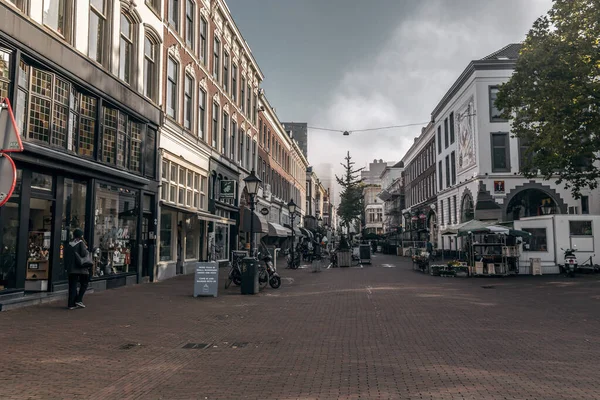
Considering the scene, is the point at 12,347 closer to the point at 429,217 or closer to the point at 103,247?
the point at 103,247

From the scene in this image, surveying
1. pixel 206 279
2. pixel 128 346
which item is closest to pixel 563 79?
pixel 206 279

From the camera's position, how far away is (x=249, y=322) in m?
9.60

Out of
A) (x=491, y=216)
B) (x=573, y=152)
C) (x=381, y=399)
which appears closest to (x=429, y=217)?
(x=491, y=216)

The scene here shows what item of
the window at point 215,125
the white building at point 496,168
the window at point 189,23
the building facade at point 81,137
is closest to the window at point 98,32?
the building facade at point 81,137

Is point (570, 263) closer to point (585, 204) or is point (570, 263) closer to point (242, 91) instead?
point (585, 204)

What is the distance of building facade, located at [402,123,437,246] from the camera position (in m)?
51.3

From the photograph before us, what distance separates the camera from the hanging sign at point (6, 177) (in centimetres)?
498

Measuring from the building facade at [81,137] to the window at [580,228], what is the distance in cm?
1945

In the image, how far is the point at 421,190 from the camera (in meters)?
58.2

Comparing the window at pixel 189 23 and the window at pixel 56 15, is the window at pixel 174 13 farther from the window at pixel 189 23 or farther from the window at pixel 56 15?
the window at pixel 56 15

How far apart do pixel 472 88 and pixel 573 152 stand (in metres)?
16.7

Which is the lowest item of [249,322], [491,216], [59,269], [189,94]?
[249,322]

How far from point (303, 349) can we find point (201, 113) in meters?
19.4

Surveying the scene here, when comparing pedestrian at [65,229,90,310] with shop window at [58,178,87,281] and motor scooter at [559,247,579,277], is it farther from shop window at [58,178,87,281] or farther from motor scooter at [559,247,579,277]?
motor scooter at [559,247,579,277]
